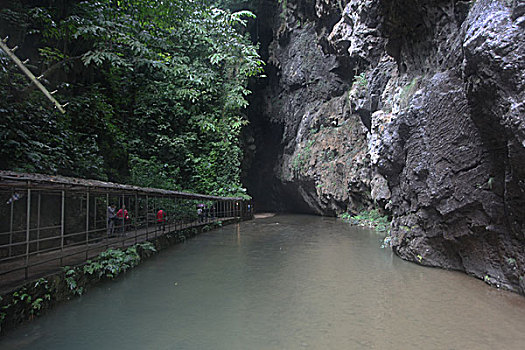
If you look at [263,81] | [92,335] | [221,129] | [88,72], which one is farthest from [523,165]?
[263,81]

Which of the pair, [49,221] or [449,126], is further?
[49,221]

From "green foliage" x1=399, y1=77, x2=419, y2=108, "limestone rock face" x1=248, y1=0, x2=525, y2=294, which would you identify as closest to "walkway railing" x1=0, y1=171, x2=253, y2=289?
"limestone rock face" x1=248, y1=0, x2=525, y2=294

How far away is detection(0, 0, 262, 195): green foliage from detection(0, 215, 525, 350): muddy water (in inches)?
177

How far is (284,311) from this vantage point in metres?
5.58

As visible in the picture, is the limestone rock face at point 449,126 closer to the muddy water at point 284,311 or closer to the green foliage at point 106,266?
the muddy water at point 284,311

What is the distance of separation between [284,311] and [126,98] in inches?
675

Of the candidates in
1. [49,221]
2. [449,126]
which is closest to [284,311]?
[449,126]

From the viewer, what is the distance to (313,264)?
9.10 metres

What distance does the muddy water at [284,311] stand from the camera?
14.7 feet

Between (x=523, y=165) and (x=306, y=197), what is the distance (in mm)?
22339

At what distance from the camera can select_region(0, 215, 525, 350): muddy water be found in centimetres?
448

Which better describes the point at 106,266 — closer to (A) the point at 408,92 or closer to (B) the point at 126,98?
(A) the point at 408,92

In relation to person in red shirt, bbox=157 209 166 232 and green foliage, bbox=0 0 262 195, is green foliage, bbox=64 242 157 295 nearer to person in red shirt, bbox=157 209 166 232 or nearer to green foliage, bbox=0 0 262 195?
person in red shirt, bbox=157 209 166 232

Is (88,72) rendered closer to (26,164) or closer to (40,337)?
(26,164)
